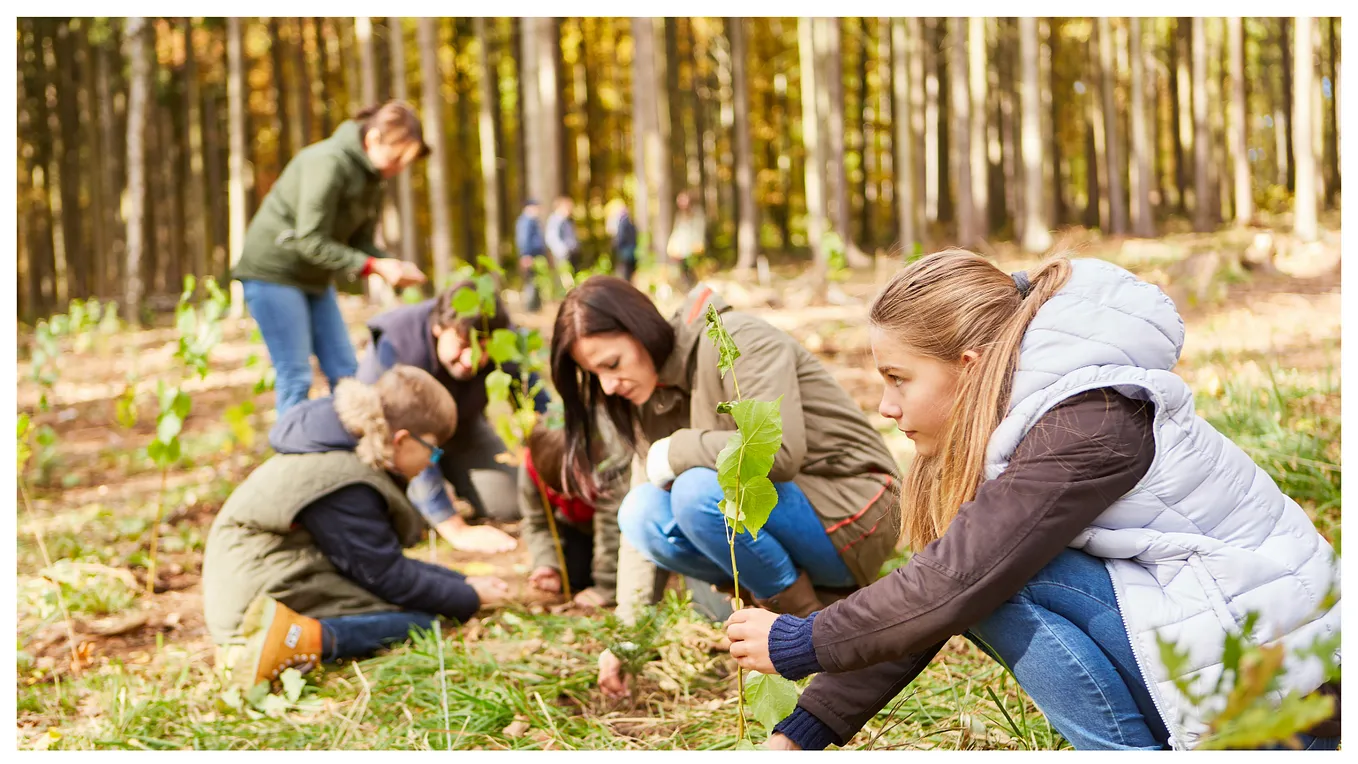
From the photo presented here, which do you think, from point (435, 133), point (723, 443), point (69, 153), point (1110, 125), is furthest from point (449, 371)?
point (69, 153)

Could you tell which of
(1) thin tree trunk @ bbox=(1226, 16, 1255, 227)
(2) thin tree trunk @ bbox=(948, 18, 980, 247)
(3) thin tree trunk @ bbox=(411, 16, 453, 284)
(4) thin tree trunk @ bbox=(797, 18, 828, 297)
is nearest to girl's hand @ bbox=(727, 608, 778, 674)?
(3) thin tree trunk @ bbox=(411, 16, 453, 284)

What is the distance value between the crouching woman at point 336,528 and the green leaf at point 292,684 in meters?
0.12

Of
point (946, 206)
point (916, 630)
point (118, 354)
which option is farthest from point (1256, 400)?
point (946, 206)

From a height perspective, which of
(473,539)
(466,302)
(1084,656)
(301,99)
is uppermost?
(301,99)

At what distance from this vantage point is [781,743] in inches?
66.6

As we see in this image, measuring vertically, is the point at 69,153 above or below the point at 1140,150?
above

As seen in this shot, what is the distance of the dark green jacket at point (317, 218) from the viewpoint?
4133 millimetres

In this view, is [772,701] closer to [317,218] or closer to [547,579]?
[547,579]

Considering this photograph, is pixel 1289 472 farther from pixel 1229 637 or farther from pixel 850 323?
pixel 850 323

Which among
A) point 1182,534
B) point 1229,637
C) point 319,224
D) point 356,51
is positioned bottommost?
point 1182,534

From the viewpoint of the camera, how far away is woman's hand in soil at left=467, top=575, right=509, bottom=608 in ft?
10.3

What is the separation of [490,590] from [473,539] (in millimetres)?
673

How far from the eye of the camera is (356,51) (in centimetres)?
1728

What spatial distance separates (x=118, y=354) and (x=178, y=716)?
9328 mm
